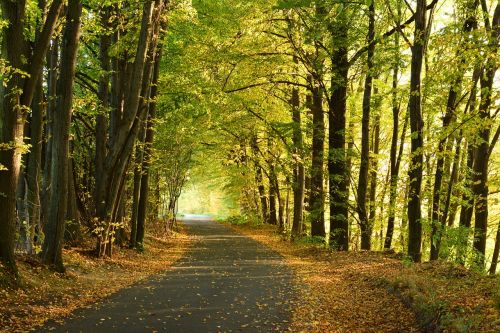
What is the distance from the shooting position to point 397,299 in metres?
8.66

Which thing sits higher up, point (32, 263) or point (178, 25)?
point (178, 25)

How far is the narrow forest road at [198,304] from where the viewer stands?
7.14 m

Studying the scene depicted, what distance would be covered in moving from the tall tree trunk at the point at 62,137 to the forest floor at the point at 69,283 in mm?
533

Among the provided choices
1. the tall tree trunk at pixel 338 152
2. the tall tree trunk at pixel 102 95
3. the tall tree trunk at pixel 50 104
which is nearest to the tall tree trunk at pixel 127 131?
the tall tree trunk at pixel 102 95

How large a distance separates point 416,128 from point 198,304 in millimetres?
6818

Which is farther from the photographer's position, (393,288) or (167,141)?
(167,141)

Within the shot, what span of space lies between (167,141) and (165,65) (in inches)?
185

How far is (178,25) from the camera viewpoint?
1800cm

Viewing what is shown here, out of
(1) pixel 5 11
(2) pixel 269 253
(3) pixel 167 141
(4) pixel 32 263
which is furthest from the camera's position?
(3) pixel 167 141

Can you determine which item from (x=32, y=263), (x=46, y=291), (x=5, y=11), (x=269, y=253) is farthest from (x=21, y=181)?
(x=269, y=253)

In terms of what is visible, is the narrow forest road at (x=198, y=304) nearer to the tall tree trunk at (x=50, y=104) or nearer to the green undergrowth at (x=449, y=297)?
the green undergrowth at (x=449, y=297)

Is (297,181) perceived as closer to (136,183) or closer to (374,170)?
(374,170)

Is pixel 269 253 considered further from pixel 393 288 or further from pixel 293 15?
pixel 393 288

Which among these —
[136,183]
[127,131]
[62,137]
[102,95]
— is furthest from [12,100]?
[136,183]
